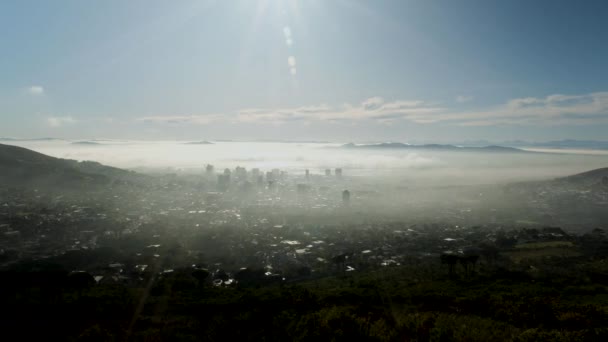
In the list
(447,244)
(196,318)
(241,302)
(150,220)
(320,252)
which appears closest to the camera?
(196,318)

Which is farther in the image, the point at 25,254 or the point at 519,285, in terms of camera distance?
the point at 25,254

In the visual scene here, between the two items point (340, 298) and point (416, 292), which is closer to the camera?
point (340, 298)

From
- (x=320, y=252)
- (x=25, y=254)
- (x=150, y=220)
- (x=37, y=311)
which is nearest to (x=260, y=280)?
Result: (x=320, y=252)

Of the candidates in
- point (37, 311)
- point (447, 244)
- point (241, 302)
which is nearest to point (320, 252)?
point (447, 244)

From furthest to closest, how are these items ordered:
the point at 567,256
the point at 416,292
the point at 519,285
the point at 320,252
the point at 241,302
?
the point at 320,252 < the point at 567,256 < the point at 519,285 < the point at 416,292 < the point at 241,302

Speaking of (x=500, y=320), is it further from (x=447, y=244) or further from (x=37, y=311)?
(x=447, y=244)

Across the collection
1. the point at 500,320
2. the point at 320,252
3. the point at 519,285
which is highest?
the point at 500,320

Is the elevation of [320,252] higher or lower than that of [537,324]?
lower

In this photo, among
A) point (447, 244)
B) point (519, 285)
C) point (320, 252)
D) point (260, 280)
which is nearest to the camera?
point (519, 285)

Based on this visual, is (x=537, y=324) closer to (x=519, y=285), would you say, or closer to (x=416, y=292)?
(x=416, y=292)
